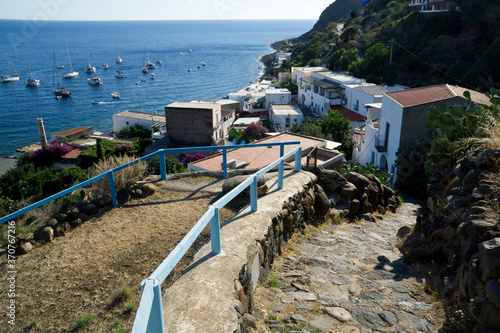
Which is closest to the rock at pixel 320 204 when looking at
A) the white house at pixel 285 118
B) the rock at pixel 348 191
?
the rock at pixel 348 191

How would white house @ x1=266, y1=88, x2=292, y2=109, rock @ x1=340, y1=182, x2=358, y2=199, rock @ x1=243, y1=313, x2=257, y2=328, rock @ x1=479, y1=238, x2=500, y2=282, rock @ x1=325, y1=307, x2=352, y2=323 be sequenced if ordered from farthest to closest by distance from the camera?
white house @ x1=266, y1=88, x2=292, y2=109, rock @ x1=340, y1=182, x2=358, y2=199, rock @ x1=325, y1=307, x2=352, y2=323, rock @ x1=243, y1=313, x2=257, y2=328, rock @ x1=479, y1=238, x2=500, y2=282

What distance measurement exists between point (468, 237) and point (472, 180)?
1.49 metres

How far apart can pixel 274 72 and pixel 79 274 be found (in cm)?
10274

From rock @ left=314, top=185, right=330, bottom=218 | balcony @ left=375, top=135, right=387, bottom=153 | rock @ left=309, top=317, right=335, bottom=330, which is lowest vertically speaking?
balcony @ left=375, top=135, right=387, bottom=153

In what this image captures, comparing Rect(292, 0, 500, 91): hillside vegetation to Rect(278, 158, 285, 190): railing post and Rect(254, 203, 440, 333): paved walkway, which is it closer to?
Rect(254, 203, 440, 333): paved walkway

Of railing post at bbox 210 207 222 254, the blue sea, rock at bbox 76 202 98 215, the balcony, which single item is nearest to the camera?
railing post at bbox 210 207 222 254

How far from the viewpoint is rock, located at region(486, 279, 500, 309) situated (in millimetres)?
3324

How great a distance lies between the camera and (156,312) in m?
2.63

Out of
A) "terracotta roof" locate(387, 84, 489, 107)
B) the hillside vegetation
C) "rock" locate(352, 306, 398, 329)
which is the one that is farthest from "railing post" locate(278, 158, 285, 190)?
the hillside vegetation

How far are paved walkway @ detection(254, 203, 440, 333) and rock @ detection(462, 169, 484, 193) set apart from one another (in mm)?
1567

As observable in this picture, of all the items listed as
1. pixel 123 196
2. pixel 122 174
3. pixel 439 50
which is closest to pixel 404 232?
pixel 123 196

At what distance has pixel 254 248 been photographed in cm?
461

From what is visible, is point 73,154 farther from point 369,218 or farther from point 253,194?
point 253,194

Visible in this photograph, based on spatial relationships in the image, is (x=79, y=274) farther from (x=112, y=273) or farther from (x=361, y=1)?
(x=361, y=1)
